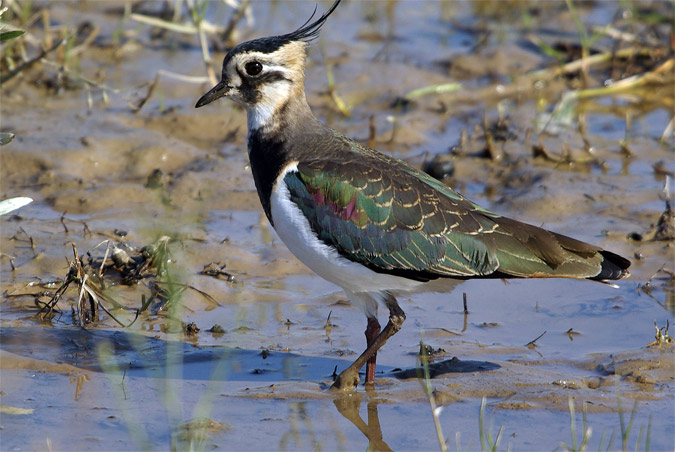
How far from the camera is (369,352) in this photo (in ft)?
19.2

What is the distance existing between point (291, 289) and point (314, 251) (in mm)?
1446

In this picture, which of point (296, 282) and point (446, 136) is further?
point (446, 136)

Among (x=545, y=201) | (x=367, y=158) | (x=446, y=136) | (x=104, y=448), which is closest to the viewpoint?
(x=104, y=448)

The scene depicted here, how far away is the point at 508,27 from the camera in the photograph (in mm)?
12672

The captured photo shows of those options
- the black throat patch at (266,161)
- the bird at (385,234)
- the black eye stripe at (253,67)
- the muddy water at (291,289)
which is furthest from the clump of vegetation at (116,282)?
the black eye stripe at (253,67)

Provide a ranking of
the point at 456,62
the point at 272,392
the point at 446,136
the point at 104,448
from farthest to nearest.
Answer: the point at 456,62 < the point at 446,136 < the point at 272,392 < the point at 104,448

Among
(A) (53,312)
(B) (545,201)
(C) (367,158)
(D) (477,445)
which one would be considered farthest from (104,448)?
(B) (545,201)

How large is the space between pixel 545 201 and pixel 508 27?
16.1 ft

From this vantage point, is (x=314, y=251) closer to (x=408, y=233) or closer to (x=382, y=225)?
(x=382, y=225)

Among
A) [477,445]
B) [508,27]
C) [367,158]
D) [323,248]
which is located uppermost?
[508,27]

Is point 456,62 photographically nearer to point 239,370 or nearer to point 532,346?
point 532,346

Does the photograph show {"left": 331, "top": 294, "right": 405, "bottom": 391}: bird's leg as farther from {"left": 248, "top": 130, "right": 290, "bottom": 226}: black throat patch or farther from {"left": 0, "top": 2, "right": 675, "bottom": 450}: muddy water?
{"left": 248, "top": 130, "right": 290, "bottom": 226}: black throat patch

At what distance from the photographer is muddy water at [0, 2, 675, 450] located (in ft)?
17.7

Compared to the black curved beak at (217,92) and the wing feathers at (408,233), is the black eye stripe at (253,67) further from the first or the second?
the wing feathers at (408,233)
